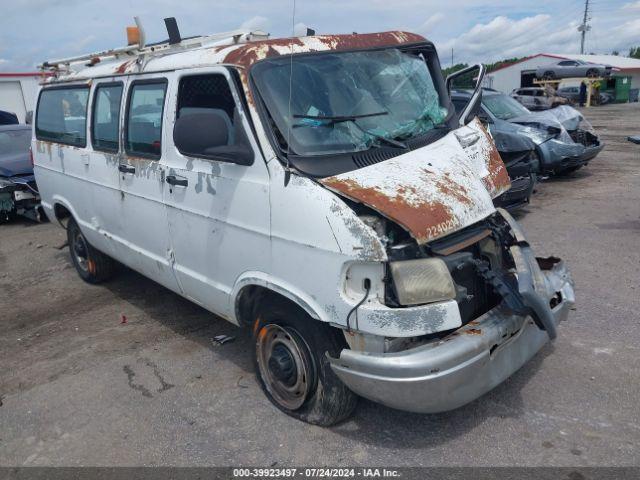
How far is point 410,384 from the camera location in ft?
9.27

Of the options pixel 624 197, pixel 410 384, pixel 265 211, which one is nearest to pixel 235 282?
pixel 265 211

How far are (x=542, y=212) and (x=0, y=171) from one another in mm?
8972

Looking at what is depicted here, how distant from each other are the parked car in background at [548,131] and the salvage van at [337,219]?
20.2 feet

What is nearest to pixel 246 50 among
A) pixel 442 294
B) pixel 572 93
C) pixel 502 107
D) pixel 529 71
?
pixel 442 294

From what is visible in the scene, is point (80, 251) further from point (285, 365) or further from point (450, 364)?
point (450, 364)

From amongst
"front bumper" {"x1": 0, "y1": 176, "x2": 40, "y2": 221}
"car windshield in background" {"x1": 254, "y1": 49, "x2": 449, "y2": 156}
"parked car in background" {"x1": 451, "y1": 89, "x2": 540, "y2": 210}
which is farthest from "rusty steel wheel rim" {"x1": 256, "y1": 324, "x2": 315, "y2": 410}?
"front bumper" {"x1": 0, "y1": 176, "x2": 40, "y2": 221}

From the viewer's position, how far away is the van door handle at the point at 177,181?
392 cm

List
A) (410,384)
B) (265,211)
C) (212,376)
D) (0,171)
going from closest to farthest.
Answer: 1. (410,384)
2. (265,211)
3. (212,376)
4. (0,171)

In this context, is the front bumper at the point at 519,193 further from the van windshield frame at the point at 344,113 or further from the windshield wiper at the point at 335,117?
the windshield wiper at the point at 335,117

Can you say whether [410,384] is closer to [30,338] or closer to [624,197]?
[30,338]

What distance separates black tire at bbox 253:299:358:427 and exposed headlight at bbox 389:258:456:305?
21.2 inches

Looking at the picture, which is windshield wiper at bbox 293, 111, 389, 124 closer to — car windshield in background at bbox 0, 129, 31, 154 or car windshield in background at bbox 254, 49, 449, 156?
car windshield in background at bbox 254, 49, 449, 156

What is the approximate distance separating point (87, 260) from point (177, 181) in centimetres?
293

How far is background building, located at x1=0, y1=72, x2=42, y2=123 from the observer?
24.9 m
